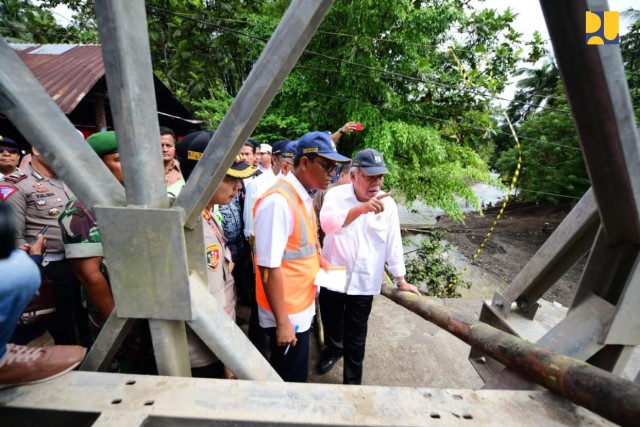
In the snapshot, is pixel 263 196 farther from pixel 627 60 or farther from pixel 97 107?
pixel 627 60

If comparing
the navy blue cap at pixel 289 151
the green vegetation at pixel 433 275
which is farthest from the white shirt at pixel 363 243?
the green vegetation at pixel 433 275

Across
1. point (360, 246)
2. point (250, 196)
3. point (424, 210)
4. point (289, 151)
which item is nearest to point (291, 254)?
point (360, 246)

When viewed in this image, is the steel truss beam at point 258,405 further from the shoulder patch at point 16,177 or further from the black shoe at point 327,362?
the shoulder patch at point 16,177

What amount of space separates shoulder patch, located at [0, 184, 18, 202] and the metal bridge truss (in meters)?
2.07

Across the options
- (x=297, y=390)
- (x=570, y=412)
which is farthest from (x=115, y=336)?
(x=570, y=412)

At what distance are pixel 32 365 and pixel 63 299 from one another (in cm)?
169

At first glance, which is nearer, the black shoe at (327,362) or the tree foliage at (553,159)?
the black shoe at (327,362)

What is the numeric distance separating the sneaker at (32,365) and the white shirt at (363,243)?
1761 mm

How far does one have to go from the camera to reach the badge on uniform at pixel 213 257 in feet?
5.03

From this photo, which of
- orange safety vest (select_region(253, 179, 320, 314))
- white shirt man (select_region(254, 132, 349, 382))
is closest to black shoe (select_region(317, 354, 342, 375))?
white shirt man (select_region(254, 132, 349, 382))

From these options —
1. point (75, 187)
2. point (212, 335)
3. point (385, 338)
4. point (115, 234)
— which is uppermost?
point (75, 187)

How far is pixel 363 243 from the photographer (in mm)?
2459

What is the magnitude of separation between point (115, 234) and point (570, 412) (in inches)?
54.0

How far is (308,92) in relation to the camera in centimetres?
855
